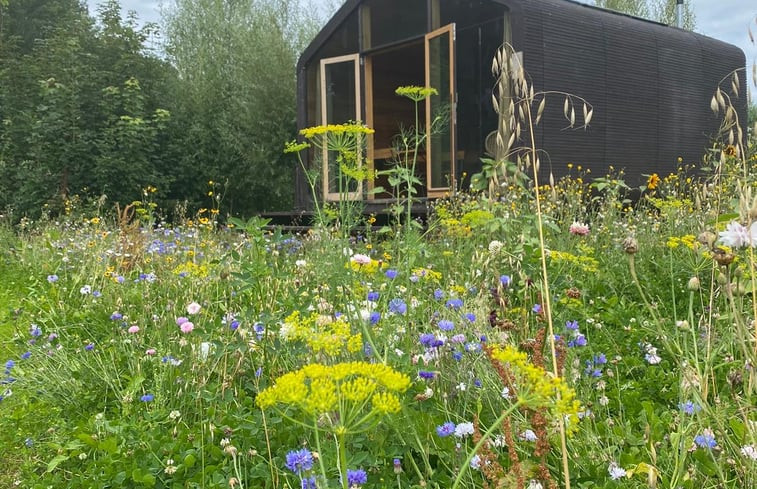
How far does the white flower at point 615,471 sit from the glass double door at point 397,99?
4837 mm

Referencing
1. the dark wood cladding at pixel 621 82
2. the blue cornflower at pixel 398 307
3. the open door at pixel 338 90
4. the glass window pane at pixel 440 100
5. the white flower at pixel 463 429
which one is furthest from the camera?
the open door at pixel 338 90

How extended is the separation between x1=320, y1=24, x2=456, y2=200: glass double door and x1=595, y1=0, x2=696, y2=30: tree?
8.31 metres

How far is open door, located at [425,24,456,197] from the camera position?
22.9ft

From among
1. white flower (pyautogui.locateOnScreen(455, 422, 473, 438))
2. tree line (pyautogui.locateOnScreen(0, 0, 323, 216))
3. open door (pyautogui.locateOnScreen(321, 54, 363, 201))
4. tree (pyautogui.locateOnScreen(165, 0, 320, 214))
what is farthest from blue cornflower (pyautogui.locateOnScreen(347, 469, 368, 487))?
tree (pyautogui.locateOnScreen(165, 0, 320, 214))

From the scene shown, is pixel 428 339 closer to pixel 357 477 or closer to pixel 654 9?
pixel 357 477

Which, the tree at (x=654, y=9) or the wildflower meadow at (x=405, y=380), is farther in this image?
the tree at (x=654, y=9)

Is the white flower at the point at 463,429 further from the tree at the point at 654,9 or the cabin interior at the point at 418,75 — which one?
the tree at the point at 654,9

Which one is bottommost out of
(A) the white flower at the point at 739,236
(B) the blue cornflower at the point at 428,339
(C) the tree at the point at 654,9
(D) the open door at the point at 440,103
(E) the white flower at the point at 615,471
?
(E) the white flower at the point at 615,471

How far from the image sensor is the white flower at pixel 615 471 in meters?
1.27

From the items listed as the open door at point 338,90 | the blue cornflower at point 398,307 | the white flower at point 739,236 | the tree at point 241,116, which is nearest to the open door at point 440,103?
the open door at point 338,90

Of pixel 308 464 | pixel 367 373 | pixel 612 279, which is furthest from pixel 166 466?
pixel 612 279

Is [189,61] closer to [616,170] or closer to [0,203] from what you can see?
[0,203]

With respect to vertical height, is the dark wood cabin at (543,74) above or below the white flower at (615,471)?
above

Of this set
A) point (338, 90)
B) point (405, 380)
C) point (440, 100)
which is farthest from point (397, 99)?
point (405, 380)
